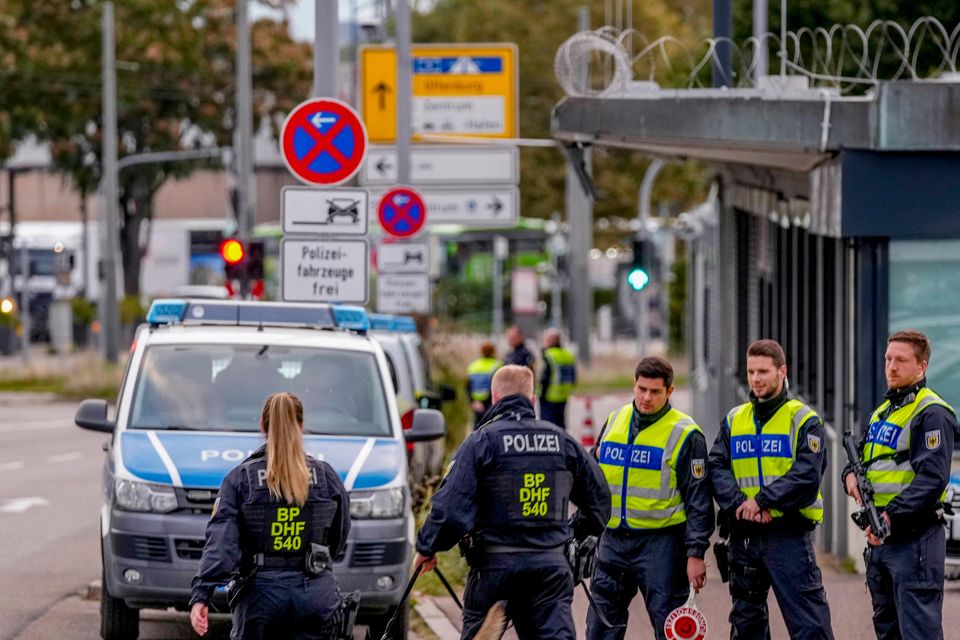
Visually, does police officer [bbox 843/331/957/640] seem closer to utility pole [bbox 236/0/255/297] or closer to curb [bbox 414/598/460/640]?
curb [bbox 414/598/460/640]

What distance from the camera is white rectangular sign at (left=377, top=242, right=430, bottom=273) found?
2009 centimetres

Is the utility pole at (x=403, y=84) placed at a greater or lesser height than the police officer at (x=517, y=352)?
greater

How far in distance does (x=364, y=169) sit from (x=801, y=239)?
25.0 feet

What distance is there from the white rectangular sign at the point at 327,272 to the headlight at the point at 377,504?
148 inches

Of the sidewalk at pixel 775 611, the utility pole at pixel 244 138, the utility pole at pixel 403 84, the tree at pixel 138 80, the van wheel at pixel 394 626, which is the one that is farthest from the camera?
the tree at pixel 138 80

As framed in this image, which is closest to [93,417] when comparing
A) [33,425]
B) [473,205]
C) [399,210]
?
[399,210]

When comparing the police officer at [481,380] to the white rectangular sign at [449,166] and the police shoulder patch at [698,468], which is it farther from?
the police shoulder patch at [698,468]

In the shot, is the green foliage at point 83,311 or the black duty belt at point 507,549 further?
the green foliage at point 83,311

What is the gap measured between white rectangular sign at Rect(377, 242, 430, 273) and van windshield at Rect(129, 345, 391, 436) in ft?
28.7

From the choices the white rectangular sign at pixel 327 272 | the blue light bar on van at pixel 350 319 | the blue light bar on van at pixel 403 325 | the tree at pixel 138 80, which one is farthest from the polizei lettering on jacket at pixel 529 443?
the tree at pixel 138 80

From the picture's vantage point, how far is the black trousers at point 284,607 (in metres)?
7.09

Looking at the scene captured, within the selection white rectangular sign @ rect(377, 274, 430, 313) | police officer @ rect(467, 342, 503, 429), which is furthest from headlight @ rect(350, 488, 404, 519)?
police officer @ rect(467, 342, 503, 429)

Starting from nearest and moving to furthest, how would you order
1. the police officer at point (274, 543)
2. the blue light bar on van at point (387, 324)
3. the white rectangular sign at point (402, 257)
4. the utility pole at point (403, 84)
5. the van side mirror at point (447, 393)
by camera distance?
1. the police officer at point (274, 543)
2. the blue light bar on van at point (387, 324)
3. the van side mirror at point (447, 393)
4. the white rectangular sign at point (402, 257)
5. the utility pole at point (403, 84)

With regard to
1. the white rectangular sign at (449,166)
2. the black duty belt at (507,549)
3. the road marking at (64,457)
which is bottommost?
the road marking at (64,457)
